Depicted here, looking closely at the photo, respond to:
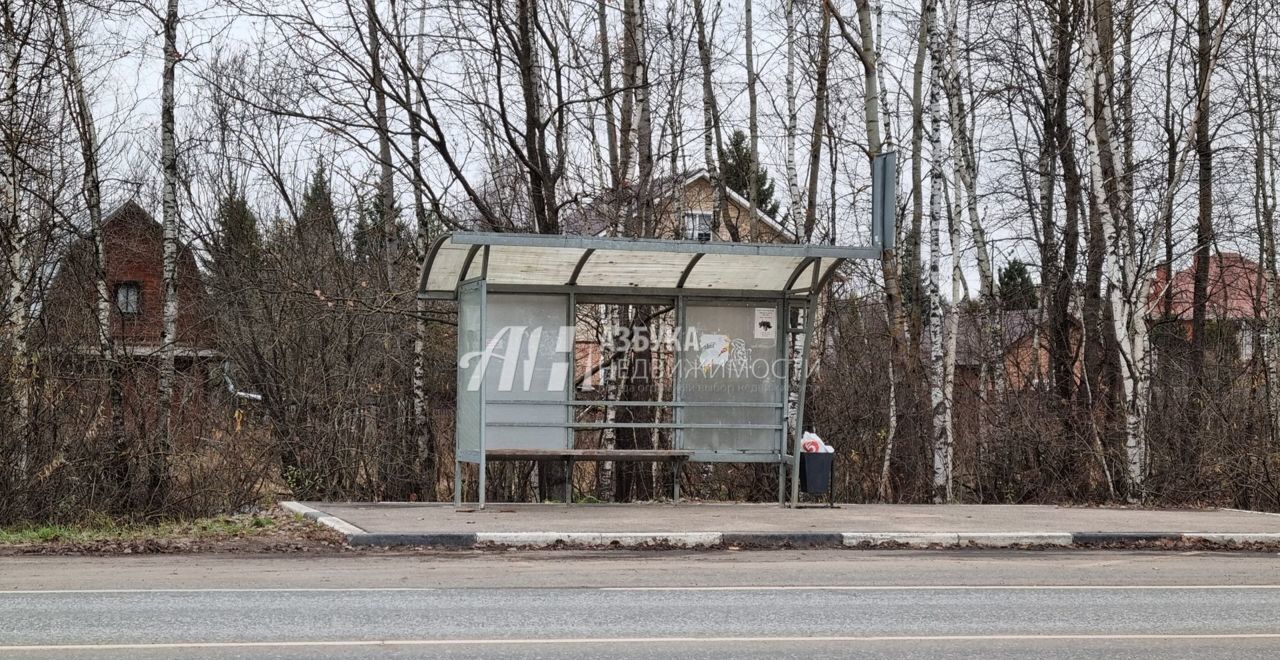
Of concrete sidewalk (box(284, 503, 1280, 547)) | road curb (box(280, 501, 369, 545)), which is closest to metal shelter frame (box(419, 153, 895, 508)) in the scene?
concrete sidewalk (box(284, 503, 1280, 547))

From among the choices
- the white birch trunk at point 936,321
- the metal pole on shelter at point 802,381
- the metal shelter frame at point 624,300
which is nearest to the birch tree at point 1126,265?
the white birch trunk at point 936,321

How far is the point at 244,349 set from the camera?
23.2m

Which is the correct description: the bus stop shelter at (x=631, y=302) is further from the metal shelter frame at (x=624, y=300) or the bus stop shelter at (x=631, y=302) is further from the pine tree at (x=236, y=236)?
the pine tree at (x=236, y=236)

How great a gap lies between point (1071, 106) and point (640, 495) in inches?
437

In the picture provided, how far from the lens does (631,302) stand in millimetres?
16562

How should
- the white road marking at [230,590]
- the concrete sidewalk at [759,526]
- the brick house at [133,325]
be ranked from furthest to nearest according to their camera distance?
the brick house at [133,325]
the concrete sidewalk at [759,526]
the white road marking at [230,590]

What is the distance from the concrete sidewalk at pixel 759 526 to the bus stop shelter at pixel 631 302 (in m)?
0.80

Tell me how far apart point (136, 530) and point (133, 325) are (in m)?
8.19

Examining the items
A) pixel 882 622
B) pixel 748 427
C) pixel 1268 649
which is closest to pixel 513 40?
pixel 748 427

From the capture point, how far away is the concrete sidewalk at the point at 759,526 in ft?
42.0

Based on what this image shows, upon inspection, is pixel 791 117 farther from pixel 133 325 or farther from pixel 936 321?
pixel 133 325

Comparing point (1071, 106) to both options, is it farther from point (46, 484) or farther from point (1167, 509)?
point (46, 484)

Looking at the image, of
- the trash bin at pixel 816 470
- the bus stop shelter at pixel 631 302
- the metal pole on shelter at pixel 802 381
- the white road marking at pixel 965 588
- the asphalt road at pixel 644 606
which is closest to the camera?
the asphalt road at pixel 644 606

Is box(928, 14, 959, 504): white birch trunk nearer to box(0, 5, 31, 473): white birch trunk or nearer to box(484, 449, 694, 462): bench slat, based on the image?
box(484, 449, 694, 462): bench slat
